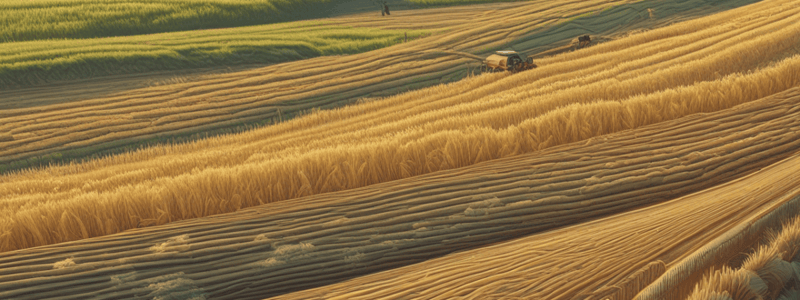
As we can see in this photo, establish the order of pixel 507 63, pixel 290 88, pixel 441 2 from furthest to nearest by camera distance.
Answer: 1. pixel 441 2
2. pixel 290 88
3. pixel 507 63

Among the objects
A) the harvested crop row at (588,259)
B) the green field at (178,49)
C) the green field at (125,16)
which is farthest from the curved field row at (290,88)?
the harvested crop row at (588,259)

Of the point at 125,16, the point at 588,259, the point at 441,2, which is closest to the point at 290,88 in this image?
the point at 125,16

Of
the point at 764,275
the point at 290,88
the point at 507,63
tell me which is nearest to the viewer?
the point at 764,275

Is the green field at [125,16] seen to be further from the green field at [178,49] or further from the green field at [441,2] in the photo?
the green field at [441,2]

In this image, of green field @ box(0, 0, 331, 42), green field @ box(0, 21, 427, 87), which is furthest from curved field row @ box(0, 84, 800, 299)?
green field @ box(0, 0, 331, 42)

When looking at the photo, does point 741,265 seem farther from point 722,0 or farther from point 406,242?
point 722,0

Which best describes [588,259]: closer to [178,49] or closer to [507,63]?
[507,63]

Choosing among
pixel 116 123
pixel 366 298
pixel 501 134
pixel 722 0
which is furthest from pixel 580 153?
pixel 722 0
